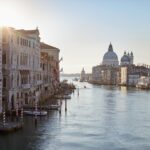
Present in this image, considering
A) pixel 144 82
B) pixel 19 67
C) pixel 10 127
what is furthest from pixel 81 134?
pixel 144 82

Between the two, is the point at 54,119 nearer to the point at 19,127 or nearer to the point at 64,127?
the point at 64,127

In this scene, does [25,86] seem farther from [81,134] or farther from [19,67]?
[81,134]

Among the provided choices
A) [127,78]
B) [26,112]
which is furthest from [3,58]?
[127,78]

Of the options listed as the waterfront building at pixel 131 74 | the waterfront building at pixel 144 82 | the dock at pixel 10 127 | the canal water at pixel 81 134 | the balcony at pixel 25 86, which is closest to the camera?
the canal water at pixel 81 134

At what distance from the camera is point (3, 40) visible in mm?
40031

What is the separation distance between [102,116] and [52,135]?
13488 millimetres

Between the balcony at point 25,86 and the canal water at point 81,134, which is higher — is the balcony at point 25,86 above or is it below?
above

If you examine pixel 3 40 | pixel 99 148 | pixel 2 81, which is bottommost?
pixel 99 148

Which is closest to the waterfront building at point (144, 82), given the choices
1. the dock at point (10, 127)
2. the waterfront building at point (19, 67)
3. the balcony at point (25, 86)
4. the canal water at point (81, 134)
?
the waterfront building at point (19, 67)

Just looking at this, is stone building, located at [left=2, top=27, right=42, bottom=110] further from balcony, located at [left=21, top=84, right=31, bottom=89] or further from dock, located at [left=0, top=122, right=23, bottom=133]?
dock, located at [left=0, top=122, right=23, bottom=133]

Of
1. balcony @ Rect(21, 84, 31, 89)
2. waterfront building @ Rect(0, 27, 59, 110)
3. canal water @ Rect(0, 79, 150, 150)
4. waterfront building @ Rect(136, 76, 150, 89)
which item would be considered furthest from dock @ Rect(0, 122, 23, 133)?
waterfront building @ Rect(136, 76, 150, 89)

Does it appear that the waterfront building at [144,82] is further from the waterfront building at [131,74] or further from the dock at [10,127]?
the dock at [10,127]

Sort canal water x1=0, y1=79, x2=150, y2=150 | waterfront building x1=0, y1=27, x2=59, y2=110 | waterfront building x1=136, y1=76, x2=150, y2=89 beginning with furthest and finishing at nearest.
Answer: waterfront building x1=136, y1=76, x2=150, y2=89
waterfront building x1=0, y1=27, x2=59, y2=110
canal water x1=0, y1=79, x2=150, y2=150

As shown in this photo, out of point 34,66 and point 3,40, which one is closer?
point 3,40
